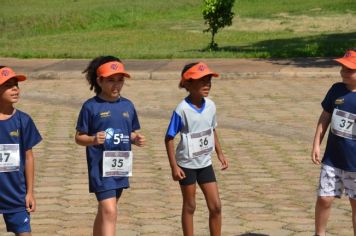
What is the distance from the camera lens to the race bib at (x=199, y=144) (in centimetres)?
667

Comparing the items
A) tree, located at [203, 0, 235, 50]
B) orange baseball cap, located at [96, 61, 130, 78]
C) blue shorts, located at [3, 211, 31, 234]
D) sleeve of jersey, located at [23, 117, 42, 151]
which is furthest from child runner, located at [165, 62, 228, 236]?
tree, located at [203, 0, 235, 50]

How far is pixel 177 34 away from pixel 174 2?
11844mm

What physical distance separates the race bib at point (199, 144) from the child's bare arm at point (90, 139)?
0.72 metres

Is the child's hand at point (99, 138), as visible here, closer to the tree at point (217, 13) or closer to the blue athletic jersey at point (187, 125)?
the blue athletic jersey at point (187, 125)

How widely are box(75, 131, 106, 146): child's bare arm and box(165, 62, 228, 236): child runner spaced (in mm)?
599

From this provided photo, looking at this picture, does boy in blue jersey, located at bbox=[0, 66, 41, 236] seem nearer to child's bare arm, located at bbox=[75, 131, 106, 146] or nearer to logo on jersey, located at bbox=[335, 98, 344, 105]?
child's bare arm, located at bbox=[75, 131, 106, 146]

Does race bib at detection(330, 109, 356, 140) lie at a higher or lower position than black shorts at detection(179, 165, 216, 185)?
higher

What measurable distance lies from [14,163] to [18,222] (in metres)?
0.37

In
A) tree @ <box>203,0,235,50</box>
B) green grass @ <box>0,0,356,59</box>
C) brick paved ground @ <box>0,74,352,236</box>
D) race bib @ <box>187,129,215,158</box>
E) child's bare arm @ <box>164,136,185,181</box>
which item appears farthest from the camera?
tree @ <box>203,0,235,50</box>

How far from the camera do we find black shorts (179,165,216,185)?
669 centimetres

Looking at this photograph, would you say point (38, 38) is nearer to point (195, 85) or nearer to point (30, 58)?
point (30, 58)

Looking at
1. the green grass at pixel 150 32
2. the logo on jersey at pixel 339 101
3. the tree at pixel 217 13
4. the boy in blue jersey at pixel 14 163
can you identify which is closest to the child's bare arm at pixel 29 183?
the boy in blue jersey at pixel 14 163

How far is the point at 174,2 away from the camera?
134ft

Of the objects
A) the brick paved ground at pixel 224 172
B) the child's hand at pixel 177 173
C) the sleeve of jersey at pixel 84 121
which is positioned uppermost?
the sleeve of jersey at pixel 84 121
